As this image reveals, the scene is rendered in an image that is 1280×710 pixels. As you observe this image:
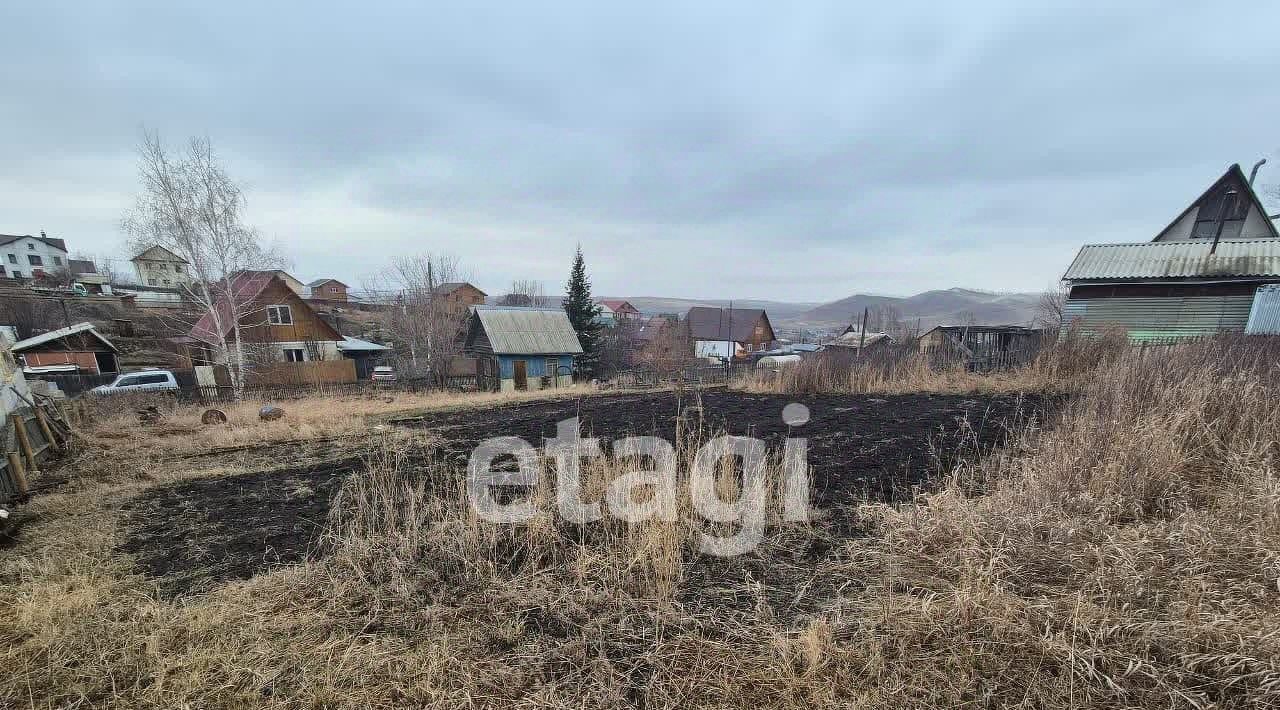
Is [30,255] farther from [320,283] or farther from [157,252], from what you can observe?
[157,252]

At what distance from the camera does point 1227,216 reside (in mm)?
16156

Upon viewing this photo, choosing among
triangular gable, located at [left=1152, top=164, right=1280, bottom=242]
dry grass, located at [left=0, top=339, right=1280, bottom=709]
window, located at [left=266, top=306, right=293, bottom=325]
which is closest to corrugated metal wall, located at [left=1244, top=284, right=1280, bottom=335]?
triangular gable, located at [left=1152, top=164, right=1280, bottom=242]

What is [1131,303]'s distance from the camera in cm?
1335

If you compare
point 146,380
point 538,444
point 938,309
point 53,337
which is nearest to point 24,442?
point 538,444

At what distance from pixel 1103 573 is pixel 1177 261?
18.1 m

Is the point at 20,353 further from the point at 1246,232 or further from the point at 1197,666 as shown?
the point at 1246,232

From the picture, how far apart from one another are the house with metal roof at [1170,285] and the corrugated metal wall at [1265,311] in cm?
9

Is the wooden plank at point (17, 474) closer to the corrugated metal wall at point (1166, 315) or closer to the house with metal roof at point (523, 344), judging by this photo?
the house with metal roof at point (523, 344)

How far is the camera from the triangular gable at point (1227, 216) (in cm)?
1584

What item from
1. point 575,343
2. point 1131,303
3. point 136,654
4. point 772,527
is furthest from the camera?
point 575,343

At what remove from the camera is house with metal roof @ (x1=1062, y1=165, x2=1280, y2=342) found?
39.9 ft

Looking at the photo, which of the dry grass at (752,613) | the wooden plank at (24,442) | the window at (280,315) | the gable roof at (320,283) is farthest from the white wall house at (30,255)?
the dry grass at (752,613)

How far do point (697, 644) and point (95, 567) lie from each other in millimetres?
4429

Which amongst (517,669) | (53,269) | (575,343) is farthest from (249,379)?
(53,269)
